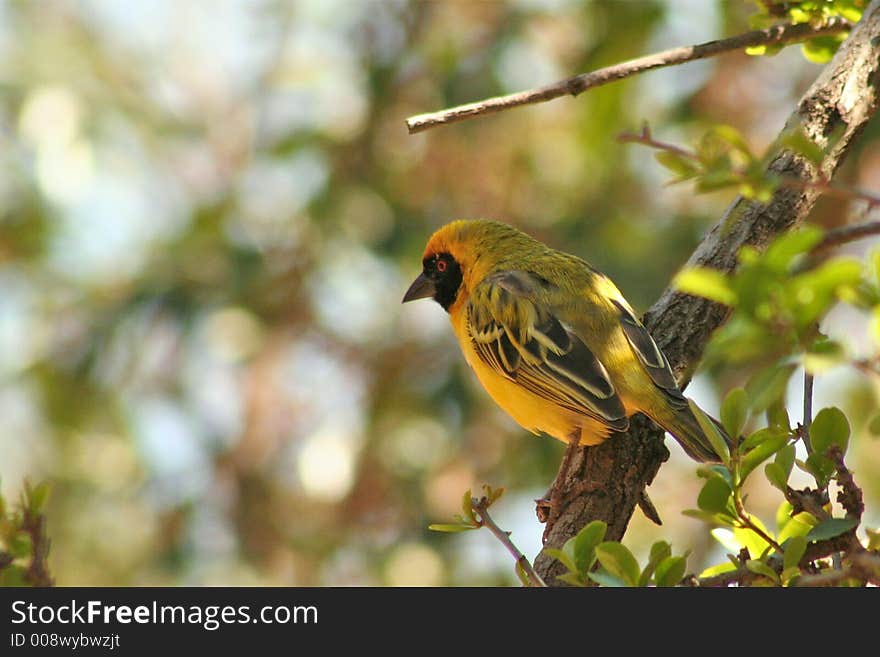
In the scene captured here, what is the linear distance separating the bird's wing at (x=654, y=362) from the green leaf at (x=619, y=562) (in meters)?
1.42

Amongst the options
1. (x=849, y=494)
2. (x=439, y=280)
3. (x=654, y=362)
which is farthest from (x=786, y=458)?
(x=439, y=280)

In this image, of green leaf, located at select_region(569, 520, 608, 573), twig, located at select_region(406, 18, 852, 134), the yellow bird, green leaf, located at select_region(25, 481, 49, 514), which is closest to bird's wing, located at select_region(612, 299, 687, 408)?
the yellow bird

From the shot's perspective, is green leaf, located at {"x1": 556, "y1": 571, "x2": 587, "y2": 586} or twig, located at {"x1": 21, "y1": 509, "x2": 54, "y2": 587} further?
twig, located at {"x1": 21, "y1": 509, "x2": 54, "y2": 587}

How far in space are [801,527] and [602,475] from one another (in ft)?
2.52

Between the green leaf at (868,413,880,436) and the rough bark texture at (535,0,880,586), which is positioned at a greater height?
the rough bark texture at (535,0,880,586)

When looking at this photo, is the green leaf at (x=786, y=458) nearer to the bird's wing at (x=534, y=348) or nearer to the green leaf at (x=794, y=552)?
the green leaf at (x=794, y=552)

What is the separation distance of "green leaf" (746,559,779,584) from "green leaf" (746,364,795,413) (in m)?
0.53

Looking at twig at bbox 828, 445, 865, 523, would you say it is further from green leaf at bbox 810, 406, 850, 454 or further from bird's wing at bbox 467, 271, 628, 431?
bird's wing at bbox 467, 271, 628, 431

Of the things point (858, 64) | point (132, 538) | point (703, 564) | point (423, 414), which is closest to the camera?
point (858, 64)

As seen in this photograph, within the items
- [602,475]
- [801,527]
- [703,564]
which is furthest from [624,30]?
[801,527]

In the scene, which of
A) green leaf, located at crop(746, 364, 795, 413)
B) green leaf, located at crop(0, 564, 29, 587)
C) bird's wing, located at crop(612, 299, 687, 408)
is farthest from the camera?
bird's wing, located at crop(612, 299, 687, 408)

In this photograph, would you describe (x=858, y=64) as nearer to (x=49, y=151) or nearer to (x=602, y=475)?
(x=602, y=475)

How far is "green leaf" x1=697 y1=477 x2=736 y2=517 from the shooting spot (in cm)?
244
